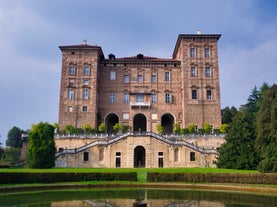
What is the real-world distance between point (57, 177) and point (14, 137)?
2937 inches

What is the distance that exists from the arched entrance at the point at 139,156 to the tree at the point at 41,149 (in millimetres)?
12875

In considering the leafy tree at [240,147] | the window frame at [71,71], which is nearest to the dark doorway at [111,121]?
the window frame at [71,71]

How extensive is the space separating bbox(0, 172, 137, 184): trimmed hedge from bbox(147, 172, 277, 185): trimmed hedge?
228 centimetres

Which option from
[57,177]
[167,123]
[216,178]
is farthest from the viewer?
[167,123]

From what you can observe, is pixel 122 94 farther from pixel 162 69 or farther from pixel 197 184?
pixel 197 184

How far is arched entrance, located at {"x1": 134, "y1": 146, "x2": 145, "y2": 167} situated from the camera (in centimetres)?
4159

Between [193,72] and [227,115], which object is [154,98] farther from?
[227,115]

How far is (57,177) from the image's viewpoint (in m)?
22.6

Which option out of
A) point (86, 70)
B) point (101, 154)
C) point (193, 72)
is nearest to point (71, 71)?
point (86, 70)

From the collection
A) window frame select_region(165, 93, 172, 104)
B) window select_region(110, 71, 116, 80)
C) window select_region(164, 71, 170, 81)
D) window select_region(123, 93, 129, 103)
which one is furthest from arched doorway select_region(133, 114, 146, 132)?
window select_region(110, 71, 116, 80)

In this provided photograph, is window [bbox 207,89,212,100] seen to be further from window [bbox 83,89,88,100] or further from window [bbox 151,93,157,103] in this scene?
window [bbox 83,89,88,100]

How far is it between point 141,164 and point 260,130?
65.9 ft

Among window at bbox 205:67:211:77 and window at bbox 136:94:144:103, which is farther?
A: window at bbox 136:94:144:103

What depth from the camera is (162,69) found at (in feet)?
171
